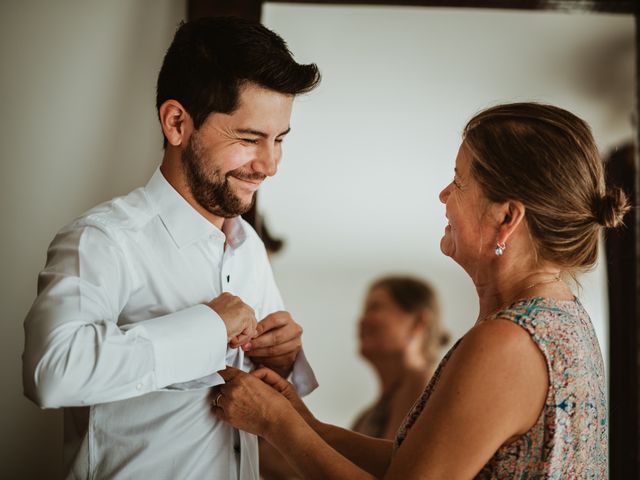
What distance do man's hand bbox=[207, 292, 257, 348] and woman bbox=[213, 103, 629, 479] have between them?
0.31 ft

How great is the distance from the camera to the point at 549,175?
123 cm

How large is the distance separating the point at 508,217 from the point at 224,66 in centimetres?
71

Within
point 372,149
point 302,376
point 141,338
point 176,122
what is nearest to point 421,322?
point 372,149

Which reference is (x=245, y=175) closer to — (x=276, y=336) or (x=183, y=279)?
(x=183, y=279)

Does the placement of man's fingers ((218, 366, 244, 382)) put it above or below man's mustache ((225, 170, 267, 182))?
below

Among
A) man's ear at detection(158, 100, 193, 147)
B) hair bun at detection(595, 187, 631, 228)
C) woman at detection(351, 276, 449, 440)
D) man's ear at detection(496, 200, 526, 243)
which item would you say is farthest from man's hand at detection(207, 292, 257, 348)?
woman at detection(351, 276, 449, 440)

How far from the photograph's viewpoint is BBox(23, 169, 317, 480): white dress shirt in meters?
1.12

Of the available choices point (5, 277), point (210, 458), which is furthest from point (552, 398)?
point (5, 277)

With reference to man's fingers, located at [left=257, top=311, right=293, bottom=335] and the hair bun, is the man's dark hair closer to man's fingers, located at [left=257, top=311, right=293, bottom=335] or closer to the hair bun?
man's fingers, located at [left=257, top=311, right=293, bottom=335]

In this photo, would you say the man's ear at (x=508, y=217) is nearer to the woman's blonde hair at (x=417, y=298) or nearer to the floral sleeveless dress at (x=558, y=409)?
the floral sleeveless dress at (x=558, y=409)

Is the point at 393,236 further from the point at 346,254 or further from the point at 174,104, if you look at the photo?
the point at 174,104

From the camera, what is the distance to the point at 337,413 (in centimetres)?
229

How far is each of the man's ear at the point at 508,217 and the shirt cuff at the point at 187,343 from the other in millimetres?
596

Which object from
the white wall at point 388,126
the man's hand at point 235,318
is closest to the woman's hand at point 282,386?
the man's hand at point 235,318
